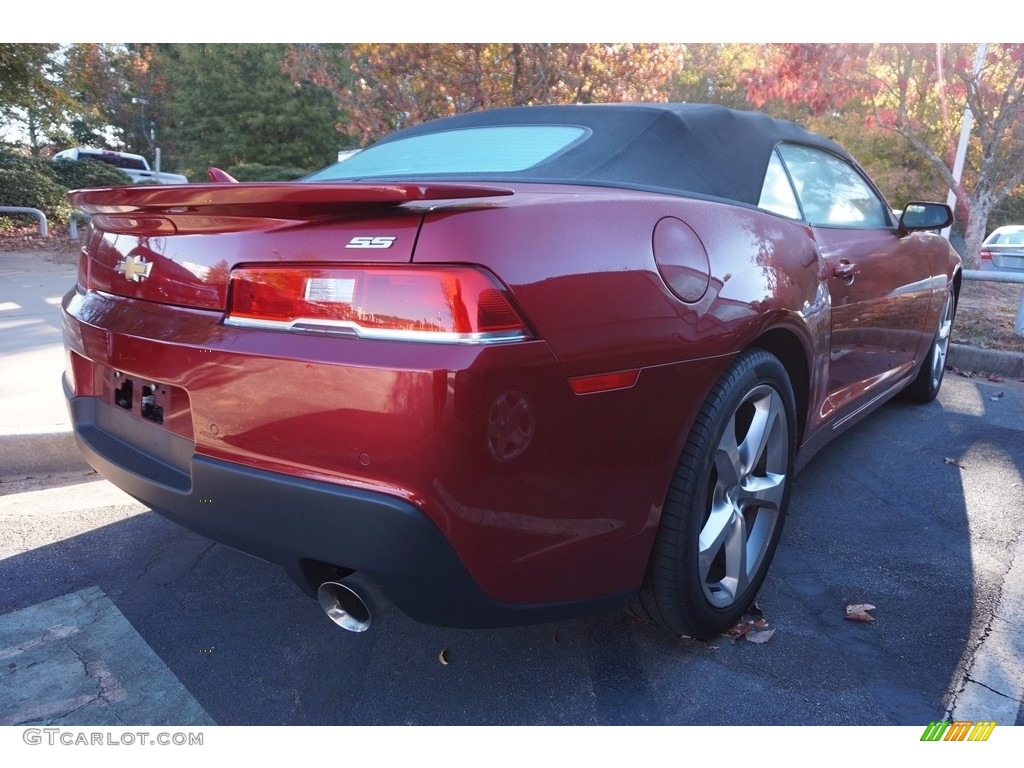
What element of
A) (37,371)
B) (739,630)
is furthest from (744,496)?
(37,371)

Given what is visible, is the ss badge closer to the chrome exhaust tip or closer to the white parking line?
the chrome exhaust tip

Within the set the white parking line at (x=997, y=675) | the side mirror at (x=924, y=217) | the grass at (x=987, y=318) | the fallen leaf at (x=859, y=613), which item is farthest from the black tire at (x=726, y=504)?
the grass at (x=987, y=318)

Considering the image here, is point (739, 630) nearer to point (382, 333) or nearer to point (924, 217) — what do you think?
point (382, 333)

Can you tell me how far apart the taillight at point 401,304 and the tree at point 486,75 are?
8057 mm

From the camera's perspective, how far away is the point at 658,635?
7.46 feet

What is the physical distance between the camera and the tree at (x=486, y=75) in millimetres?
8953

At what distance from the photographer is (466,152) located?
2.64 metres

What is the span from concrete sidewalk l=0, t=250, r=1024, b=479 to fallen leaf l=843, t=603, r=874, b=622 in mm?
3358

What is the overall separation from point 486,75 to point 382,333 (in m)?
8.54

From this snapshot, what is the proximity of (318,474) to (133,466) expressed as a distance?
698 millimetres

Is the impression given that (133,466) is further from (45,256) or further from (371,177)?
(45,256)

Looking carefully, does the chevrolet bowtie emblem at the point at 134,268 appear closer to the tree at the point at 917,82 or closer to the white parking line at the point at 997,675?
the white parking line at the point at 997,675

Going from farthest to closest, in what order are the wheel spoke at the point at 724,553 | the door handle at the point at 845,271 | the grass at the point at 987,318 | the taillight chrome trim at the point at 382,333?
the grass at the point at 987,318, the door handle at the point at 845,271, the wheel spoke at the point at 724,553, the taillight chrome trim at the point at 382,333

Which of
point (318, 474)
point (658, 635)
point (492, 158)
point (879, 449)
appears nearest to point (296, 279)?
point (318, 474)
